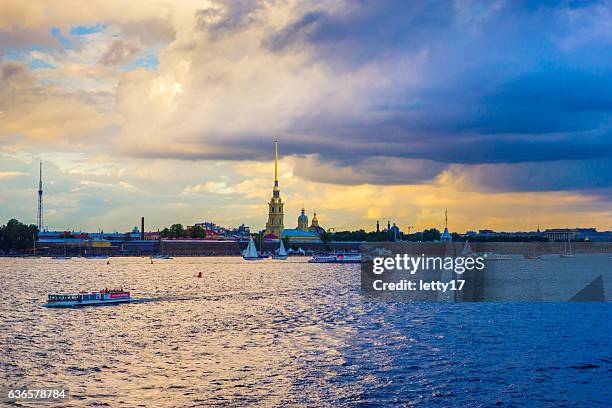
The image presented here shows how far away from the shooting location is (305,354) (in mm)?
43656

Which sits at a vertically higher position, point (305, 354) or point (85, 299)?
point (85, 299)

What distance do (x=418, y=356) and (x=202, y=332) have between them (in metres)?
15.8

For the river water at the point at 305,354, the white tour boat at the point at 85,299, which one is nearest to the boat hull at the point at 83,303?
the white tour boat at the point at 85,299

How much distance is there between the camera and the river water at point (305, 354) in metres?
34.3

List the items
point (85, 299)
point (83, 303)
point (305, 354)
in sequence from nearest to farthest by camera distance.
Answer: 1. point (305, 354)
2. point (83, 303)
3. point (85, 299)

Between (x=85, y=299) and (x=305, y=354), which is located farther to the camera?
(x=85, y=299)

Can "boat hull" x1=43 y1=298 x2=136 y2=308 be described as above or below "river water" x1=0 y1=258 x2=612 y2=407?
above

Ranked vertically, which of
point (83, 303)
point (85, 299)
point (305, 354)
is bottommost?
point (305, 354)

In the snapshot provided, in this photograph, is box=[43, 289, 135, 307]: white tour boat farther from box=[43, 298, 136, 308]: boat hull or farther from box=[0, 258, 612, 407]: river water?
box=[0, 258, 612, 407]: river water

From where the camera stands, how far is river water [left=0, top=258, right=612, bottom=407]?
113 ft

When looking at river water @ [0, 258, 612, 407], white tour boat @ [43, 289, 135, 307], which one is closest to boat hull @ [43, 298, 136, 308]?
white tour boat @ [43, 289, 135, 307]

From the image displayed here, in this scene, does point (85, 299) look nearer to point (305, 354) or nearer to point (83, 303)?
point (83, 303)

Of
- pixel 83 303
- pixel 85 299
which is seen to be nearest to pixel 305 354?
pixel 83 303

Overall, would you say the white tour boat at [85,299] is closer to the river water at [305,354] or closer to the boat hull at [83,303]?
the boat hull at [83,303]
